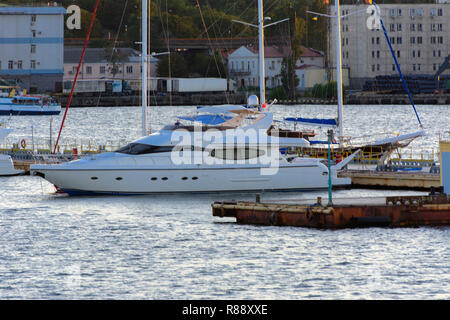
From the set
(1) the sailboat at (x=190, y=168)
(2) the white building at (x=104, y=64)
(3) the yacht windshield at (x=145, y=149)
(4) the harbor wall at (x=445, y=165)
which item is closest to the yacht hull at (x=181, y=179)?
(1) the sailboat at (x=190, y=168)

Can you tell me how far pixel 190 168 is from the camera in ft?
133

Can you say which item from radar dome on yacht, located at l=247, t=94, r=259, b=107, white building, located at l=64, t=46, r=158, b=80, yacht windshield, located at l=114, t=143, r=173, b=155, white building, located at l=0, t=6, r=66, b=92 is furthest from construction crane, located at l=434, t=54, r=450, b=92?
yacht windshield, located at l=114, t=143, r=173, b=155

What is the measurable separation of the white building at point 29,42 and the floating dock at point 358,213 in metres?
111

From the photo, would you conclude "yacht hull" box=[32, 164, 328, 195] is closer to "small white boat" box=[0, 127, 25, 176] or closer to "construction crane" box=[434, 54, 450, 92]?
"small white boat" box=[0, 127, 25, 176]

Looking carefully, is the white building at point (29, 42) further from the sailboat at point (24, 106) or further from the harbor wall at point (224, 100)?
the sailboat at point (24, 106)

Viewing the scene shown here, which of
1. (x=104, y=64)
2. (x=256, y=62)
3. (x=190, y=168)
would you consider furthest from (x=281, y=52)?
(x=190, y=168)

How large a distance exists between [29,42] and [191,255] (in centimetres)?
11505

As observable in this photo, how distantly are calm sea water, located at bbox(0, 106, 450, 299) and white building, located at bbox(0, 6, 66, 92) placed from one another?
101288 millimetres

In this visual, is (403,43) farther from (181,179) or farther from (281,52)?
(181,179)

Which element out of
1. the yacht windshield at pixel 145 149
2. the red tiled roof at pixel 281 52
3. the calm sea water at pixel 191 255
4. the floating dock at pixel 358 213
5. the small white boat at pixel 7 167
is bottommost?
the calm sea water at pixel 191 255

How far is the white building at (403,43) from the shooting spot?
147 meters

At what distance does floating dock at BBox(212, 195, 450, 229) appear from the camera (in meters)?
32.6

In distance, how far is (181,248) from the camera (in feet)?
102
